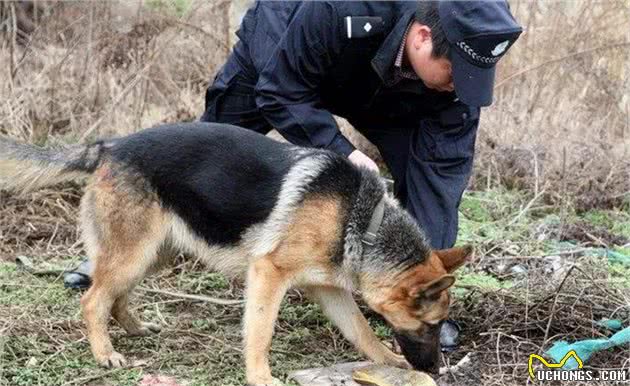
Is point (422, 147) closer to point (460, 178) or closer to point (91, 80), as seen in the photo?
point (460, 178)

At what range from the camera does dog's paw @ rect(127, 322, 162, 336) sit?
4902 mm

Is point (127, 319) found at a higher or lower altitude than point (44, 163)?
lower

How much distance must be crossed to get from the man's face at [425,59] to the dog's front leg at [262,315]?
132 cm

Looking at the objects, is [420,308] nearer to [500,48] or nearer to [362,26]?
[500,48]

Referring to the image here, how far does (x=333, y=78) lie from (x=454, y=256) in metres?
1.33

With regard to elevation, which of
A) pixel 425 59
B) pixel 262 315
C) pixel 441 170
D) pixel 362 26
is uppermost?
pixel 362 26

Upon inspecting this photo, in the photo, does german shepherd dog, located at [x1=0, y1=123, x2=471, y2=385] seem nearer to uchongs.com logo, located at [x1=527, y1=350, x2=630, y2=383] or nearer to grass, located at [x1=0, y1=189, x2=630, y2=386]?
Answer: grass, located at [x1=0, y1=189, x2=630, y2=386]

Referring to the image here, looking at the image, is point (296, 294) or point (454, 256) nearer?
point (454, 256)

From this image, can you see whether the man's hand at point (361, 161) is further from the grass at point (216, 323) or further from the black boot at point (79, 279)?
the black boot at point (79, 279)

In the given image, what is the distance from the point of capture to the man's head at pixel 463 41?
446 cm

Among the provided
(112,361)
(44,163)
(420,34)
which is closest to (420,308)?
(420,34)

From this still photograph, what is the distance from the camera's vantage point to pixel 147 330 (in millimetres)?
4938

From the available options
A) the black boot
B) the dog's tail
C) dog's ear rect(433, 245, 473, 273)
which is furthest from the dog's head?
the black boot

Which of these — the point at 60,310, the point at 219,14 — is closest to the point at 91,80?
the point at 219,14
